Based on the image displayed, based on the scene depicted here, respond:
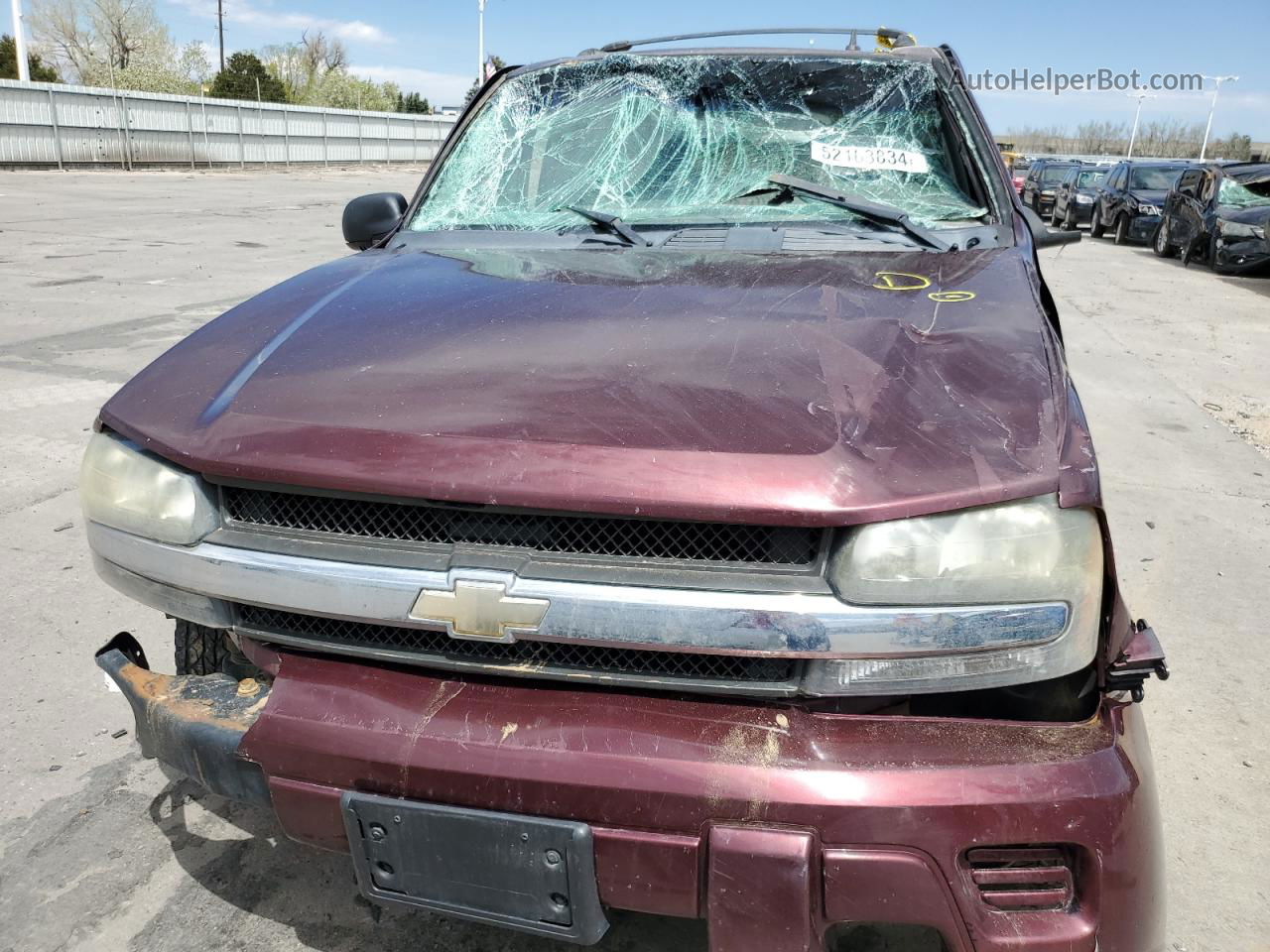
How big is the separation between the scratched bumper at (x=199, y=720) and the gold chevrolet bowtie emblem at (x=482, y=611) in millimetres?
434

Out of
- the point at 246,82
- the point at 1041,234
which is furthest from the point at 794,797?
the point at 246,82

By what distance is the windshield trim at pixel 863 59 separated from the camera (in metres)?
2.82

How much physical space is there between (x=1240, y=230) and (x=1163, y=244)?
301cm

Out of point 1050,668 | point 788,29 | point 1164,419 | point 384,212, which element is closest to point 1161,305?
point 1164,419

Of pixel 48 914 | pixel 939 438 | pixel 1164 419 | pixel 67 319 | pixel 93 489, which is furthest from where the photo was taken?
pixel 67 319

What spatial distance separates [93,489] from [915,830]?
153cm

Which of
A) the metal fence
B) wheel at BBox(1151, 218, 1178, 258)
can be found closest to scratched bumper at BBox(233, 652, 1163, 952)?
wheel at BBox(1151, 218, 1178, 258)

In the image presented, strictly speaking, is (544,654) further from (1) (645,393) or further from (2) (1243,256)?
(2) (1243,256)

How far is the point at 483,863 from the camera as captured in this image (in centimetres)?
154

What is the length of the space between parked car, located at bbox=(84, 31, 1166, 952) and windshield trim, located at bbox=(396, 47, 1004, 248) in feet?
3.21

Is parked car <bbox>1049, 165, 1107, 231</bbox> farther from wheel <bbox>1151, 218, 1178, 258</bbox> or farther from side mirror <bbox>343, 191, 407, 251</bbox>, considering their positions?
side mirror <bbox>343, 191, 407, 251</bbox>

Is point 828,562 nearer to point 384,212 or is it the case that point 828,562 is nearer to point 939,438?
point 939,438

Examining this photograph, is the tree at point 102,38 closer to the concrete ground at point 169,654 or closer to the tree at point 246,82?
the tree at point 246,82

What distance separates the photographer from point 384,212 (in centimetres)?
316
